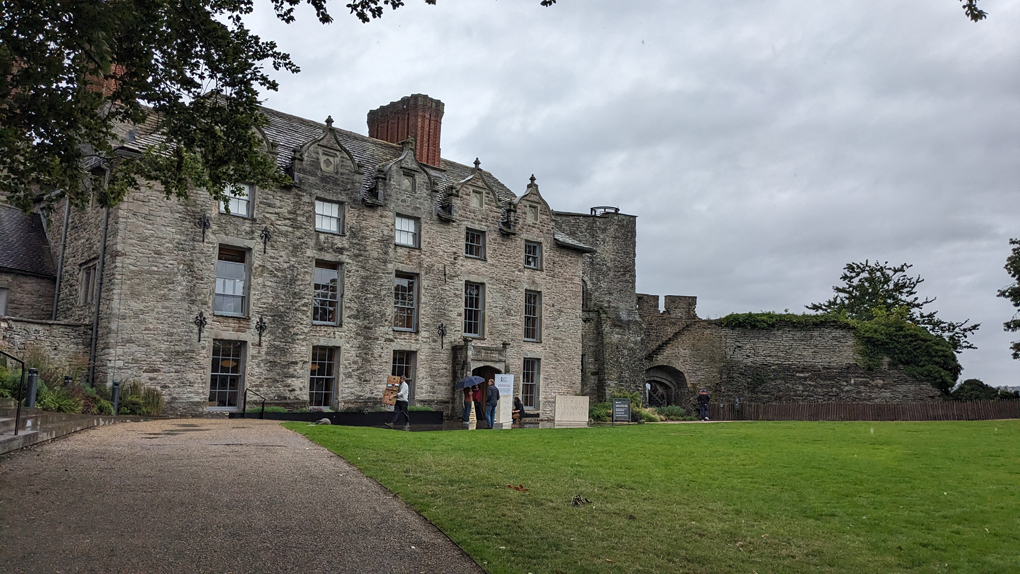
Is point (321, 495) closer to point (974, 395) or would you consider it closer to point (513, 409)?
point (513, 409)

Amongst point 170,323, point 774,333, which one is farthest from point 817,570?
point 774,333

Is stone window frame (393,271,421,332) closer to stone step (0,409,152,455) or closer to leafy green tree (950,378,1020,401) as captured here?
stone step (0,409,152,455)

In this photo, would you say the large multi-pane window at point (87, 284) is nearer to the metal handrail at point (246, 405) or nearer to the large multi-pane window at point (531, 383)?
the metal handrail at point (246, 405)

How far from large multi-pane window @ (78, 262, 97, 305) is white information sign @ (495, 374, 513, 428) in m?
12.4

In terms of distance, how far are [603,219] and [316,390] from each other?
18031 mm

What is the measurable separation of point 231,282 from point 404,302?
20.5 feet

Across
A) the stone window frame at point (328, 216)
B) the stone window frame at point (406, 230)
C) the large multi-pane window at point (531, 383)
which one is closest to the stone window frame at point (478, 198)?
the stone window frame at point (406, 230)

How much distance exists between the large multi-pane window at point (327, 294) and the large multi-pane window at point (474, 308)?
5383mm

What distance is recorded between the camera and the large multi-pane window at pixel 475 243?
29.0 m

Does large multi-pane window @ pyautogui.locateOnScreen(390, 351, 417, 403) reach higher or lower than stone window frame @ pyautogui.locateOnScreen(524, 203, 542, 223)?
lower

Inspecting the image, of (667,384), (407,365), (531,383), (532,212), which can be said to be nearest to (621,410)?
(531,383)

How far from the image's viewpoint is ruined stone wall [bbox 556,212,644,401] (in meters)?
36.1

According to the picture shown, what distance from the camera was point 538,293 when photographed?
31.2 metres

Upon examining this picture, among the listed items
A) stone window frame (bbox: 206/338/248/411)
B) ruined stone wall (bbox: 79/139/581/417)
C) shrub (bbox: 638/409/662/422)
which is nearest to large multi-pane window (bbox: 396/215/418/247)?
ruined stone wall (bbox: 79/139/581/417)
